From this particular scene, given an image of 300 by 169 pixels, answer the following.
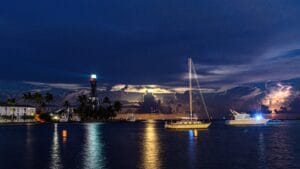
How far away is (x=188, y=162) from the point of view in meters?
60.4

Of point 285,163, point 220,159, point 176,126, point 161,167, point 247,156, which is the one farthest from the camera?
point 176,126

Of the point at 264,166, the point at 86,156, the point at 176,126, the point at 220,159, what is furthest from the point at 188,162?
the point at 176,126

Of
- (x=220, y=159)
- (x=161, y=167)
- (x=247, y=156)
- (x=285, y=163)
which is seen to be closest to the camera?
(x=161, y=167)

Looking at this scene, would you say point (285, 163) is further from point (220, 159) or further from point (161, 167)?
point (161, 167)

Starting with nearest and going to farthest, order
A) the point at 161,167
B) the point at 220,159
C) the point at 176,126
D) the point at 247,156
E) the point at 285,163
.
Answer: the point at 161,167
the point at 285,163
the point at 220,159
the point at 247,156
the point at 176,126

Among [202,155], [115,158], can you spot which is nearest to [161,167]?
[115,158]

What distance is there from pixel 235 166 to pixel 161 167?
33.6ft

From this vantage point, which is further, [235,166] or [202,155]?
[202,155]

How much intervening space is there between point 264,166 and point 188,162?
35.8 ft

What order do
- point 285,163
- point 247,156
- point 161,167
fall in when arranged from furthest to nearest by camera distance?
point 247,156
point 285,163
point 161,167

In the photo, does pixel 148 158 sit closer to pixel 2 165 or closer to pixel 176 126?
pixel 2 165

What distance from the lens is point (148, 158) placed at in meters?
65.2

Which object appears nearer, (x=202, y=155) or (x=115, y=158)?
(x=115, y=158)

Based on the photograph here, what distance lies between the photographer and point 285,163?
2349 inches
